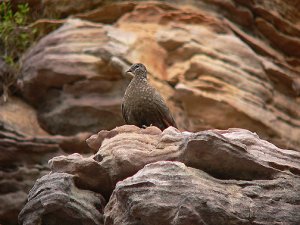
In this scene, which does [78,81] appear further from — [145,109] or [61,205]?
[61,205]

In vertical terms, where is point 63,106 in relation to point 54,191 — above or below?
below

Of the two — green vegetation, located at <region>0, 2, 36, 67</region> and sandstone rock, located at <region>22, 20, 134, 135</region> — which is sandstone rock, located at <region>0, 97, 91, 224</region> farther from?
green vegetation, located at <region>0, 2, 36, 67</region>

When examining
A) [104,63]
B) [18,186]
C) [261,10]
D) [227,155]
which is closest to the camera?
[227,155]

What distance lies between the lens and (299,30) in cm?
1744

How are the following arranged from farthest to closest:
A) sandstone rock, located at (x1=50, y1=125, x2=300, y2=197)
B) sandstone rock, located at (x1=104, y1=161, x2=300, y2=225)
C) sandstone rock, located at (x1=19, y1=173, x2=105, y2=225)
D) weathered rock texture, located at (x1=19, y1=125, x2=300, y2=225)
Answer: sandstone rock, located at (x1=19, y1=173, x2=105, y2=225) < sandstone rock, located at (x1=50, y1=125, x2=300, y2=197) < weathered rock texture, located at (x1=19, y1=125, x2=300, y2=225) < sandstone rock, located at (x1=104, y1=161, x2=300, y2=225)

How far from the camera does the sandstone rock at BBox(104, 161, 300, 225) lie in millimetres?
7438

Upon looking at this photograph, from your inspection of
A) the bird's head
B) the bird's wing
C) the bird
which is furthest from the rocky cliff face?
the bird's wing

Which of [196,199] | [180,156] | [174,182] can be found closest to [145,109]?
[180,156]

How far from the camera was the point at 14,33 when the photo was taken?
653 inches

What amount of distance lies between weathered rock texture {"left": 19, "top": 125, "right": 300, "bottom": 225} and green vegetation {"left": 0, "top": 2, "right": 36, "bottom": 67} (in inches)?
312

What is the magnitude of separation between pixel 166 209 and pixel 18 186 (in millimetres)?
6841

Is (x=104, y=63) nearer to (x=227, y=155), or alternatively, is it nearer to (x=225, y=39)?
(x=225, y=39)

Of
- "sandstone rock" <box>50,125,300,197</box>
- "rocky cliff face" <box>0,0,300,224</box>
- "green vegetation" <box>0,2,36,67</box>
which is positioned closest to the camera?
"sandstone rock" <box>50,125,300,197</box>

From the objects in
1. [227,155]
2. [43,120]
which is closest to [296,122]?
[43,120]
